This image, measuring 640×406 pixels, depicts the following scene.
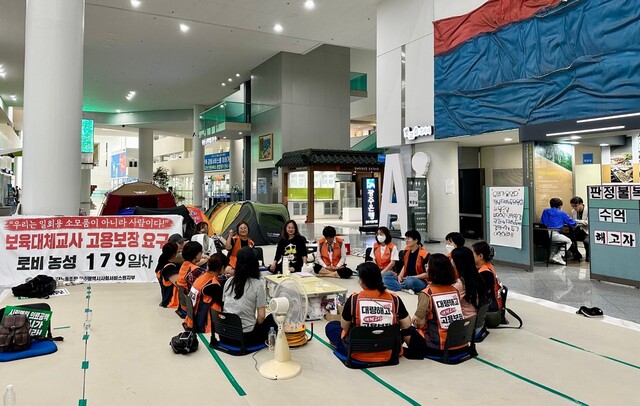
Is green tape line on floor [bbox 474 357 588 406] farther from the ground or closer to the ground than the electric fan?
closer to the ground

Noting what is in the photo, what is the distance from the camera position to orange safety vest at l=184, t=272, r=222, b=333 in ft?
14.1

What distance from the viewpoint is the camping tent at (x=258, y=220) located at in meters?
11.9

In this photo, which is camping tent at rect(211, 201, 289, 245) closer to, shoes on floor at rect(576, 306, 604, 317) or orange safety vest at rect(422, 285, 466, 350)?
shoes on floor at rect(576, 306, 604, 317)

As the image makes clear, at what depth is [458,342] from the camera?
3.79 m

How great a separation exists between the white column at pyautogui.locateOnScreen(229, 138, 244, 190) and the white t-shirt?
917 inches

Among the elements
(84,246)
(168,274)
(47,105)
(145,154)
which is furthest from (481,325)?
(145,154)

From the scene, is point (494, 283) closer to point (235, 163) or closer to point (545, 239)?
point (545, 239)

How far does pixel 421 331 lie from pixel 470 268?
74 centimetres

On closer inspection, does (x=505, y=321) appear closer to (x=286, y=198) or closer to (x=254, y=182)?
(x=286, y=198)

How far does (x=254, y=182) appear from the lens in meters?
22.8

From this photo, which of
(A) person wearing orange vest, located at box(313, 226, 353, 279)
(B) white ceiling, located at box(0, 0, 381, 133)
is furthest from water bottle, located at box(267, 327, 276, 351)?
(B) white ceiling, located at box(0, 0, 381, 133)

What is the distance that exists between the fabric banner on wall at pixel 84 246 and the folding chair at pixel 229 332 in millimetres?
3799

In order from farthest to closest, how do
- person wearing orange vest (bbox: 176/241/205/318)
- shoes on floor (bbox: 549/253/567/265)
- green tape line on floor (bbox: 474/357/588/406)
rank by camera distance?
shoes on floor (bbox: 549/253/567/265) → person wearing orange vest (bbox: 176/241/205/318) → green tape line on floor (bbox: 474/357/588/406)

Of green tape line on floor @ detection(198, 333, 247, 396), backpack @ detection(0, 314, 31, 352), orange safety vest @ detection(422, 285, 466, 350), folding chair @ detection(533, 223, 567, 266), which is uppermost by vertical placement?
folding chair @ detection(533, 223, 567, 266)
